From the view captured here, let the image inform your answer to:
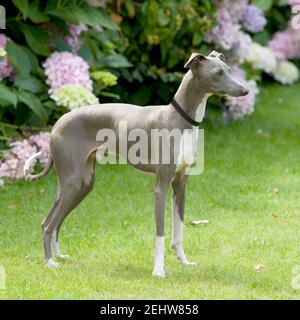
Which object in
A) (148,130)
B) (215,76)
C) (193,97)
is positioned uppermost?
(215,76)

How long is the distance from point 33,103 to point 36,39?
61 cm

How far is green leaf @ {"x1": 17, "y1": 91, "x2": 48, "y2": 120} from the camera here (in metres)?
7.23

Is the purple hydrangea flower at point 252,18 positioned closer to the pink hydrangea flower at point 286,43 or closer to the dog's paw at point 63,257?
the pink hydrangea flower at point 286,43

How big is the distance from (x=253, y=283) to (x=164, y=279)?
1.54ft

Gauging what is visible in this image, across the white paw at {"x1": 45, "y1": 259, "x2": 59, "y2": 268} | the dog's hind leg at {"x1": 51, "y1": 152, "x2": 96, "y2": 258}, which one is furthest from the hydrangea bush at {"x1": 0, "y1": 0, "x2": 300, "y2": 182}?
the white paw at {"x1": 45, "y1": 259, "x2": 59, "y2": 268}

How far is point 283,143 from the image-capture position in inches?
344

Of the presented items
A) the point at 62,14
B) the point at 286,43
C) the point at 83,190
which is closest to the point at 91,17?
the point at 62,14

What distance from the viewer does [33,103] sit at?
726 cm

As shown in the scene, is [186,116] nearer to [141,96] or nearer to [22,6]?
[22,6]

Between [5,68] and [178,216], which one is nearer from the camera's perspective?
[178,216]

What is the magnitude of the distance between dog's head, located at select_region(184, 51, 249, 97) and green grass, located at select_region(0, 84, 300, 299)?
39.7 inches

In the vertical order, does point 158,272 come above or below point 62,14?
below

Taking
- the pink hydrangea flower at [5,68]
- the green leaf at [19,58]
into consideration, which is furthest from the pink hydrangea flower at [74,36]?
the pink hydrangea flower at [5,68]
